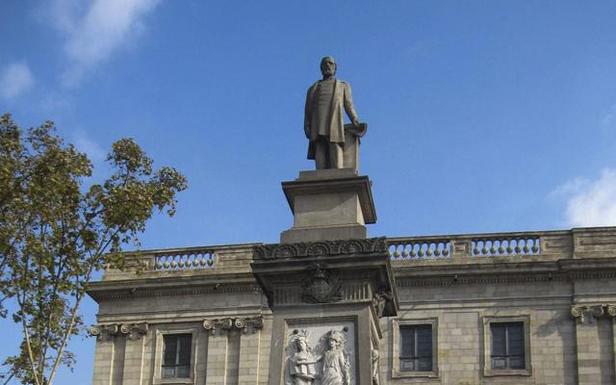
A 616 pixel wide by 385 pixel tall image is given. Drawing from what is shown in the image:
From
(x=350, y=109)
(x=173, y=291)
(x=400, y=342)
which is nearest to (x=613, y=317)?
(x=400, y=342)

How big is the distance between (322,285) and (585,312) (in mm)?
22157

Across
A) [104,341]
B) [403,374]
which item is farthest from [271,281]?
[104,341]

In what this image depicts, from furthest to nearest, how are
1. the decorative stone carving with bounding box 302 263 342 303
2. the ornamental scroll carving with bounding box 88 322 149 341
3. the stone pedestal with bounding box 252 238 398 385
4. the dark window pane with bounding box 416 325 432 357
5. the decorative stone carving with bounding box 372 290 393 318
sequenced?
the ornamental scroll carving with bounding box 88 322 149 341 → the dark window pane with bounding box 416 325 432 357 → the decorative stone carving with bounding box 372 290 393 318 → the decorative stone carving with bounding box 302 263 342 303 → the stone pedestal with bounding box 252 238 398 385

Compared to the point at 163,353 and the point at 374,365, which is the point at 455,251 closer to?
the point at 163,353

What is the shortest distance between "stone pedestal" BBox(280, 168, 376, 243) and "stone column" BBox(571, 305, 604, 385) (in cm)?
2088

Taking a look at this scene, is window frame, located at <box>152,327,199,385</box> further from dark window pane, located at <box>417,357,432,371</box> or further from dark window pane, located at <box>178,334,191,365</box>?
dark window pane, located at <box>417,357,432,371</box>

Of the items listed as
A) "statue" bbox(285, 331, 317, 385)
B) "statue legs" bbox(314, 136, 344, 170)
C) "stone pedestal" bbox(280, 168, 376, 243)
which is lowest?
"statue" bbox(285, 331, 317, 385)

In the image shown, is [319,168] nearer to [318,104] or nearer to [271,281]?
[318,104]

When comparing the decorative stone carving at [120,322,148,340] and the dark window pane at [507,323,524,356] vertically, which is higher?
the decorative stone carving at [120,322,148,340]

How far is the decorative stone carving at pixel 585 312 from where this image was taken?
3688 cm

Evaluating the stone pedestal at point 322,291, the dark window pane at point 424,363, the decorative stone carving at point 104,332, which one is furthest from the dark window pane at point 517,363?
the stone pedestal at point 322,291

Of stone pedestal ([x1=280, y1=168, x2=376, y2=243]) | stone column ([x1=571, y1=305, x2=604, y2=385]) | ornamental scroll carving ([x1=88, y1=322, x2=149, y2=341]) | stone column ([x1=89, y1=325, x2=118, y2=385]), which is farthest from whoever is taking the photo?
ornamental scroll carving ([x1=88, y1=322, x2=149, y2=341])

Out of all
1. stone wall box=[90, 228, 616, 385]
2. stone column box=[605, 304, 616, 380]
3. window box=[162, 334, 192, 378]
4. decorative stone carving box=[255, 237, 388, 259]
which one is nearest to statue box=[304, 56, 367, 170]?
decorative stone carving box=[255, 237, 388, 259]

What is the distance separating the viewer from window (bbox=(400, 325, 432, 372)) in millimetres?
37500
